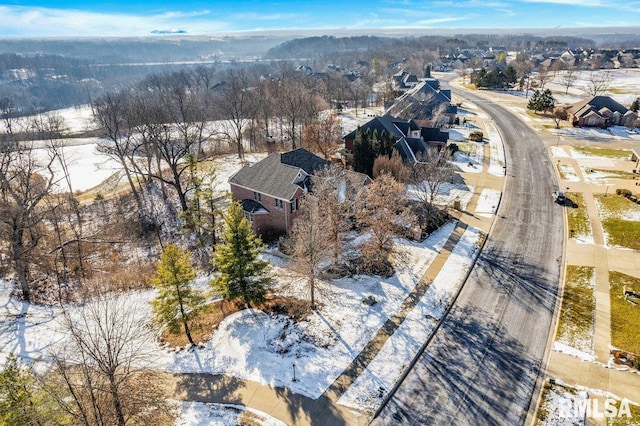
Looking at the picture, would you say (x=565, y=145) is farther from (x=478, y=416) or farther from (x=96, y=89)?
(x=96, y=89)

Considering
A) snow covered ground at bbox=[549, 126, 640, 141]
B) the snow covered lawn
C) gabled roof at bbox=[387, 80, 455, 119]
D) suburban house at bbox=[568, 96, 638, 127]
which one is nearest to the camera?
the snow covered lawn

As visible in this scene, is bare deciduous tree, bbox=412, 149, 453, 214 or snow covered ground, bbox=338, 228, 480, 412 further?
bare deciduous tree, bbox=412, 149, 453, 214

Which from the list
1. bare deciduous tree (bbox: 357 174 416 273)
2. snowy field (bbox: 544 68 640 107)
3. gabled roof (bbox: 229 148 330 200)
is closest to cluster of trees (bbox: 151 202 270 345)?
bare deciduous tree (bbox: 357 174 416 273)

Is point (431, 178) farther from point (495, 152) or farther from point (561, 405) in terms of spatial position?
point (495, 152)

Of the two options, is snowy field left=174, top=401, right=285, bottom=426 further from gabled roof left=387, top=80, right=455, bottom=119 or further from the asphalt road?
gabled roof left=387, top=80, right=455, bottom=119

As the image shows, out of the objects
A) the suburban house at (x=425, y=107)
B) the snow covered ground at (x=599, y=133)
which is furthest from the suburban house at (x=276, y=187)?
the snow covered ground at (x=599, y=133)

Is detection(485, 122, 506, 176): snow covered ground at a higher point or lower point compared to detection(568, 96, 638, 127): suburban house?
lower

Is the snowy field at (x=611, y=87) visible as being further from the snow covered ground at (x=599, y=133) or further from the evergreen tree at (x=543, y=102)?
the snow covered ground at (x=599, y=133)

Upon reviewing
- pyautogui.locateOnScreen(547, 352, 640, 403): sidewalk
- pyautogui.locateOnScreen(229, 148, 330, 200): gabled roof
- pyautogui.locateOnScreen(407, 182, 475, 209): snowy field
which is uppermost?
pyautogui.locateOnScreen(229, 148, 330, 200): gabled roof
